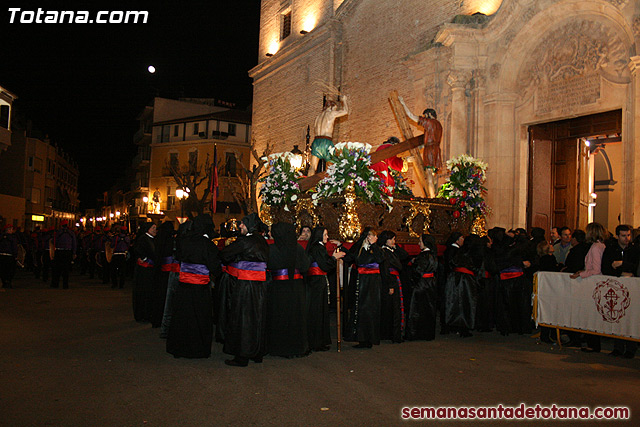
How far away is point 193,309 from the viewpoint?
23.0ft

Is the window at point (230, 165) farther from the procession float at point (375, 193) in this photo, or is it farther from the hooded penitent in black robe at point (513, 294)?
the hooded penitent in black robe at point (513, 294)

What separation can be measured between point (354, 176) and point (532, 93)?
6.33 metres

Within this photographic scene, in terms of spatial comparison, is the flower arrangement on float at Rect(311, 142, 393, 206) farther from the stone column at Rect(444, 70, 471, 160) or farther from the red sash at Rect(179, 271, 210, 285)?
the stone column at Rect(444, 70, 471, 160)

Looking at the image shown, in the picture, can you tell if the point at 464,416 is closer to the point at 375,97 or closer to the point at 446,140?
the point at 446,140

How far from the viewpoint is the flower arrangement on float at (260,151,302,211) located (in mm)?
10445

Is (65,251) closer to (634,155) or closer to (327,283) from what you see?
(327,283)

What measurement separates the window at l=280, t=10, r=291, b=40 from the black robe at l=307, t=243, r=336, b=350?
21057mm

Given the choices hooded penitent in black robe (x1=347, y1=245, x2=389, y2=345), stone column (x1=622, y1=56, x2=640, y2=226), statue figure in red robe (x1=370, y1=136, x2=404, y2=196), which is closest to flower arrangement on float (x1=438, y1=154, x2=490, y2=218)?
statue figure in red robe (x1=370, y1=136, x2=404, y2=196)

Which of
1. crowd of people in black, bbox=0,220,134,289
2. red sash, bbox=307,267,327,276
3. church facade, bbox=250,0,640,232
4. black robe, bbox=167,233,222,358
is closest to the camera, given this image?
black robe, bbox=167,233,222,358

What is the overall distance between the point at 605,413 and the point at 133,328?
711cm

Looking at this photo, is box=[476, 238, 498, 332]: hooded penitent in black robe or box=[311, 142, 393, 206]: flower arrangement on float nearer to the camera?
box=[311, 142, 393, 206]: flower arrangement on float

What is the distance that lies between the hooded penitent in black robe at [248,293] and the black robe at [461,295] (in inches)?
142

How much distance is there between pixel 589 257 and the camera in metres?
7.75

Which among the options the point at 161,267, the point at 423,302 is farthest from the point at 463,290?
the point at 161,267
